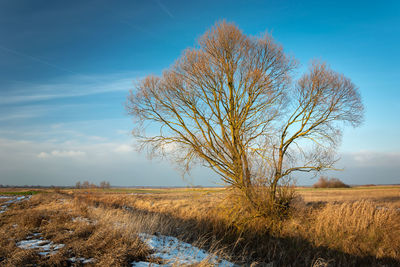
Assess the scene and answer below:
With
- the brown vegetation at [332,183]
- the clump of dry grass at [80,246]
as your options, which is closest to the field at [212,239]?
the clump of dry grass at [80,246]

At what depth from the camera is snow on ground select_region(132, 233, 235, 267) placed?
5.15 m

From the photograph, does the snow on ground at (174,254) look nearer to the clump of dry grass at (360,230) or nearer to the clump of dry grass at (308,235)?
the clump of dry grass at (308,235)

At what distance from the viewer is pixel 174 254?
5.70 m

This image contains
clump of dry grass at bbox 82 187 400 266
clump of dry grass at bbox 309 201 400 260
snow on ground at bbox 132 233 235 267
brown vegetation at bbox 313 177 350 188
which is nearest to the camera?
snow on ground at bbox 132 233 235 267

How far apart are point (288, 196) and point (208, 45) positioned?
7.10m

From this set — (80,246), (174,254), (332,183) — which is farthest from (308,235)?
(332,183)

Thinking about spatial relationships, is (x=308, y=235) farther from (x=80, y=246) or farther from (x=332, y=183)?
(x=332, y=183)

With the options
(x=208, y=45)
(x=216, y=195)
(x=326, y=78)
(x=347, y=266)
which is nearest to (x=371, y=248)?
(x=347, y=266)

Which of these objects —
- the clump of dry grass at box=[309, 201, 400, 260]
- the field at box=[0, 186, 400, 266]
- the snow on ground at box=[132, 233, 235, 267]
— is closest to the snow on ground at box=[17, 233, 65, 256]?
the field at box=[0, 186, 400, 266]

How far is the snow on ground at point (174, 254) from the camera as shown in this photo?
5.15 meters

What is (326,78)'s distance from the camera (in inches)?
448

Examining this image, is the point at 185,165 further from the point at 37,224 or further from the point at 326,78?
the point at 326,78

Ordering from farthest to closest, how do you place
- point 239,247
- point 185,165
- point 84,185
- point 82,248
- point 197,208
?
point 84,185 < point 197,208 < point 185,165 < point 239,247 < point 82,248

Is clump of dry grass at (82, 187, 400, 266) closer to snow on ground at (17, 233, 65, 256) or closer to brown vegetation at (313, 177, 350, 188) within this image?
snow on ground at (17, 233, 65, 256)
